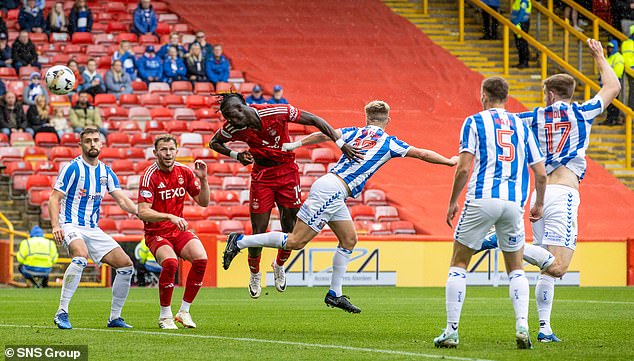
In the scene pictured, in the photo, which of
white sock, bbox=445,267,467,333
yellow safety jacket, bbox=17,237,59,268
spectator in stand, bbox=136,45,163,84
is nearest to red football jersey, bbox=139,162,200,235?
white sock, bbox=445,267,467,333

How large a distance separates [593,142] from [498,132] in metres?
20.6

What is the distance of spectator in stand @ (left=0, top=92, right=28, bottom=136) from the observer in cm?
2439

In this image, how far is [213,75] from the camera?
27594 millimetres

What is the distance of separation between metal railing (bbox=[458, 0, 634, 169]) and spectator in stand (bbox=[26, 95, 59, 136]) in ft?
39.9

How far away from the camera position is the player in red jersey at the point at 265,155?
1229 centimetres

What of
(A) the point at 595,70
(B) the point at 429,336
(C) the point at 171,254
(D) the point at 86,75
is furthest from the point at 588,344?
(A) the point at 595,70

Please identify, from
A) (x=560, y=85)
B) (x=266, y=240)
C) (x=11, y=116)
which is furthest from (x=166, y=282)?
(x=11, y=116)

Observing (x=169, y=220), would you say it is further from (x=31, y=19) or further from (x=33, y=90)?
(x=31, y=19)

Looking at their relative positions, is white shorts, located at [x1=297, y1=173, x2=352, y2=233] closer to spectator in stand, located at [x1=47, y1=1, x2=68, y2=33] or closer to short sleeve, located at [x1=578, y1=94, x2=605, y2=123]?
short sleeve, located at [x1=578, y1=94, x2=605, y2=123]

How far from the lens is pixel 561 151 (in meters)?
10.4

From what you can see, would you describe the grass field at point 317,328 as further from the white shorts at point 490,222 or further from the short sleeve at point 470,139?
the short sleeve at point 470,139

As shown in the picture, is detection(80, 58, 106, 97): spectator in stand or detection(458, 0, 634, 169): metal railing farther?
detection(458, 0, 634, 169): metal railing

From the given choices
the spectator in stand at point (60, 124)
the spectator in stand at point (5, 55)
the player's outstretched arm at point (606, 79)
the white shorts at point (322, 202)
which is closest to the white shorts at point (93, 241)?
the white shorts at point (322, 202)

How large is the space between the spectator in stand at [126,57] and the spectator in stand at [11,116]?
3047 mm
